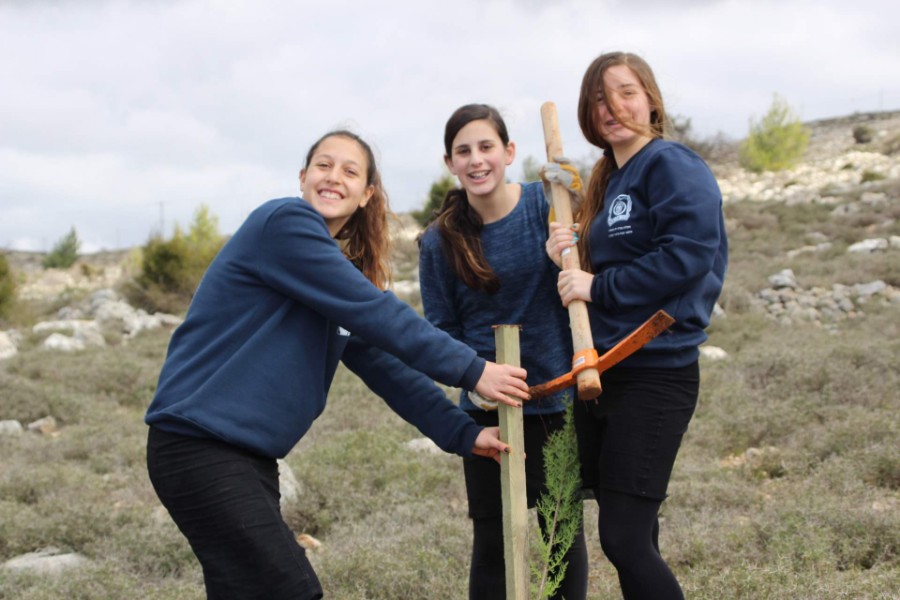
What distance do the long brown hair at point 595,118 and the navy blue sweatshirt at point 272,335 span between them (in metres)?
0.68

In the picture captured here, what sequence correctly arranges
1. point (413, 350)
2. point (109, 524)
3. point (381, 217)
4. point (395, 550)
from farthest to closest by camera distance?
point (109, 524), point (395, 550), point (381, 217), point (413, 350)

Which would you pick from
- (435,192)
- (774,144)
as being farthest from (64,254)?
(774,144)

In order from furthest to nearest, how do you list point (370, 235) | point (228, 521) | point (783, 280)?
point (783, 280)
point (370, 235)
point (228, 521)

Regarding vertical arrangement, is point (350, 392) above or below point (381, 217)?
below

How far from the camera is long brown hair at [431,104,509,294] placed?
9.63ft

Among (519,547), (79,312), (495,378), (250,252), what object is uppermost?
(250,252)

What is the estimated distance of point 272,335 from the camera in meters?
2.27

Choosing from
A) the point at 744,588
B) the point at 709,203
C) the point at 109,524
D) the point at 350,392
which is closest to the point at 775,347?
the point at 350,392

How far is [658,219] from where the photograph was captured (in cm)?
237

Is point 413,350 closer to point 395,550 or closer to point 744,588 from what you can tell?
point 744,588

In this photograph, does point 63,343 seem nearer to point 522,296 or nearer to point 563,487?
point 522,296

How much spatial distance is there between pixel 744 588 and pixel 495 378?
6.64 ft

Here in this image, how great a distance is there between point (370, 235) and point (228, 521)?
106 cm

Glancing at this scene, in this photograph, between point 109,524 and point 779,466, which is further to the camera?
point 779,466
